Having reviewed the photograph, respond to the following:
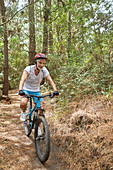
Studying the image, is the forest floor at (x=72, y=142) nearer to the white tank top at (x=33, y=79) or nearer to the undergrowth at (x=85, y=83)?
the undergrowth at (x=85, y=83)

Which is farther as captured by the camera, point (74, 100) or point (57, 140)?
point (74, 100)

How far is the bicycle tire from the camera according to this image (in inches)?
119

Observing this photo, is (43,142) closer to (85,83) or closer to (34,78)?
(34,78)

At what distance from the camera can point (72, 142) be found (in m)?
3.98

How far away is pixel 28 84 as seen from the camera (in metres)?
4.15

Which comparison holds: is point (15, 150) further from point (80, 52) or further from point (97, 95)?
point (80, 52)

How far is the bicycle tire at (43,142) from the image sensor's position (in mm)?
3016

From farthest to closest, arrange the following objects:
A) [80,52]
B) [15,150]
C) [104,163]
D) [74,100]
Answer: [80,52], [74,100], [15,150], [104,163]

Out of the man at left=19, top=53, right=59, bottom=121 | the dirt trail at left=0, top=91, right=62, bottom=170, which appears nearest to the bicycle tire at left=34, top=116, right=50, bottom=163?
the dirt trail at left=0, top=91, right=62, bottom=170

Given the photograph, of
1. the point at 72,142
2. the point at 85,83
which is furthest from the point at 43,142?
the point at 85,83

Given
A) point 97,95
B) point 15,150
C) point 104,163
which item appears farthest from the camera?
point 97,95

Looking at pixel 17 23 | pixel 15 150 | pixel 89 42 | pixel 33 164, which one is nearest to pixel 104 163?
pixel 33 164

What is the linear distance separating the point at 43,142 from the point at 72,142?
3.26 ft

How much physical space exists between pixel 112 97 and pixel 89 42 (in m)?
4.59
